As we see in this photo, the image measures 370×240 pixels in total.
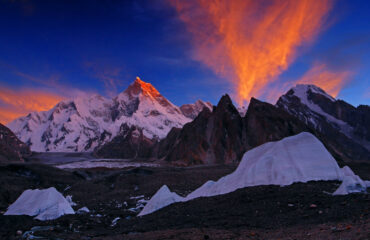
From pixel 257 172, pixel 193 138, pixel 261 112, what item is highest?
pixel 261 112

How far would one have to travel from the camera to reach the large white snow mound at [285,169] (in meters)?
15.9

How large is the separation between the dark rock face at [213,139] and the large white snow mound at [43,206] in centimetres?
7362

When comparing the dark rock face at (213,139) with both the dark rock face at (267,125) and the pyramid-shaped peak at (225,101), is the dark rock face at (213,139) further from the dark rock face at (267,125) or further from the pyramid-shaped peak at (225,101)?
the dark rock face at (267,125)

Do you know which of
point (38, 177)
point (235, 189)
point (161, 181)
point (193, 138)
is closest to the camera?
point (235, 189)

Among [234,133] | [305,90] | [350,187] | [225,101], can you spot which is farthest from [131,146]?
[350,187]

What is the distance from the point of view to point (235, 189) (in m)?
16.9

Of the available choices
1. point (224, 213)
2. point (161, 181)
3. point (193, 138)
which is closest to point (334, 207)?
point (224, 213)

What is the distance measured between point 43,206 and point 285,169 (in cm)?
1548

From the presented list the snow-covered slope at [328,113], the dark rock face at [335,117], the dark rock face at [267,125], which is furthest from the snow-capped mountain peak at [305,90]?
the dark rock face at [267,125]

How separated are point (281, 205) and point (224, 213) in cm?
251

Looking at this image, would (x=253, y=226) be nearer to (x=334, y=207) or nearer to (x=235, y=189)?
(x=334, y=207)

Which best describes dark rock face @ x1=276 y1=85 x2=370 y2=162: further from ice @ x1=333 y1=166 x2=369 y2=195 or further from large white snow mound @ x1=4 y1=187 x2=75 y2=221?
large white snow mound @ x1=4 y1=187 x2=75 y2=221

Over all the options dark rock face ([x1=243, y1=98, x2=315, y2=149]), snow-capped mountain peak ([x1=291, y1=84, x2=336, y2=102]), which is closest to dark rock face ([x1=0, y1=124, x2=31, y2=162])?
dark rock face ([x1=243, y1=98, x2=315, y2=149])

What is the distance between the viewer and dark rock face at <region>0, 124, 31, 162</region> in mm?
109512
